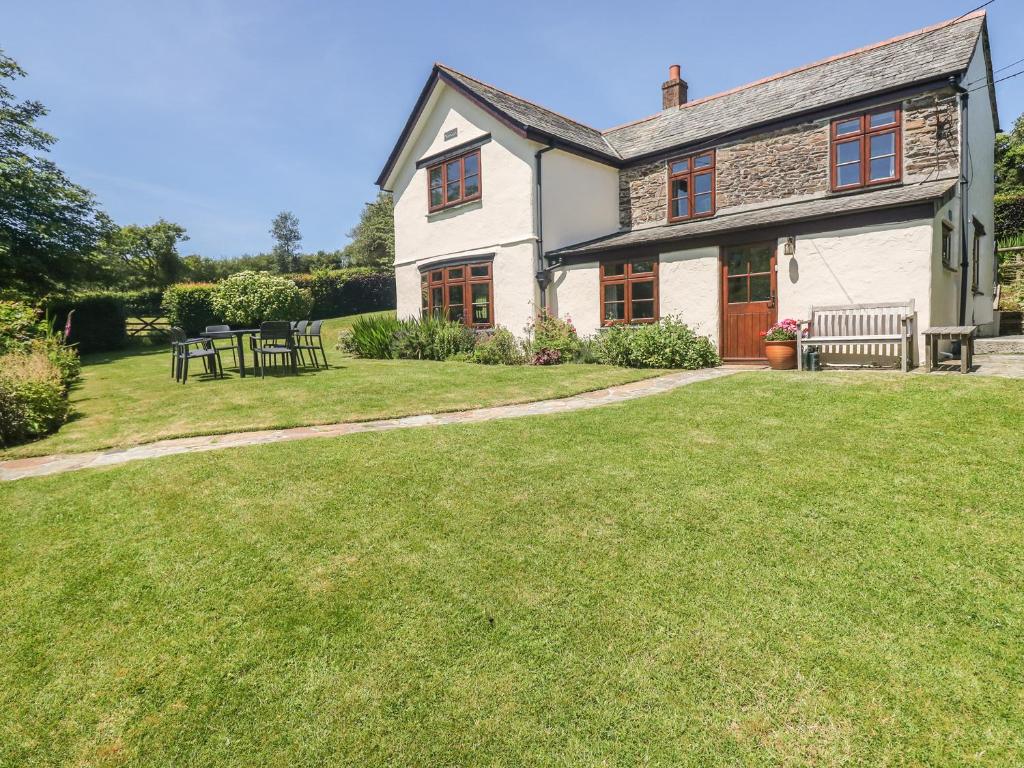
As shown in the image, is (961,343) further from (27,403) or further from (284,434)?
(27,403)

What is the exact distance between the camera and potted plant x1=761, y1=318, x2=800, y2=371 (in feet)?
35.0

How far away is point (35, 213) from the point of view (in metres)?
21.5

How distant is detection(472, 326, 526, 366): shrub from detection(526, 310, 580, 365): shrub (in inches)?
20.4

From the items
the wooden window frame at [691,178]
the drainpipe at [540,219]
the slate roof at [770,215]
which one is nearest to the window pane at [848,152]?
the slate roof at [770,215]

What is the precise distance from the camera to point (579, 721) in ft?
6.95

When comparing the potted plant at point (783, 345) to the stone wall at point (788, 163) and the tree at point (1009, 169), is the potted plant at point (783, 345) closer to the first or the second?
the stone wall at point (788, 163)

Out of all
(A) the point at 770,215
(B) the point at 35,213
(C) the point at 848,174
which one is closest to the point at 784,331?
(A) the point at 770,215

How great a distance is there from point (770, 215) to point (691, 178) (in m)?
3.72

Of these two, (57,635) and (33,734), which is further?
(57,635)

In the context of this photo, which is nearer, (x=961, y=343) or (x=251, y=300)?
(x=961, y=343)

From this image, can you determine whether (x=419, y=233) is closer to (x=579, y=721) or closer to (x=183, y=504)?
(x=183, y=504)

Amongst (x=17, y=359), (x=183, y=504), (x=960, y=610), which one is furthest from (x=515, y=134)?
(x=960, y=610)

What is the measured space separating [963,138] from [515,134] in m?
10.5

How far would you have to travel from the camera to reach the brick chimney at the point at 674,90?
17.8 meters
